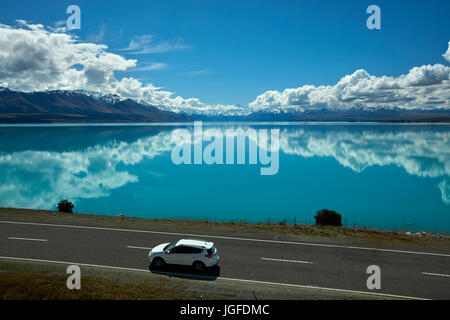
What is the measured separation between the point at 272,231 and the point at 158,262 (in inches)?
408

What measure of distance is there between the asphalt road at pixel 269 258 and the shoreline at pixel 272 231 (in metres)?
1.30

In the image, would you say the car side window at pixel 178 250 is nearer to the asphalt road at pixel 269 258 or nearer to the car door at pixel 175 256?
the car door at pixel 175 256

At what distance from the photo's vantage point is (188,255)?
16766 mm

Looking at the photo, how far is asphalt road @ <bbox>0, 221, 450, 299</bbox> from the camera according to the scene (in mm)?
15500

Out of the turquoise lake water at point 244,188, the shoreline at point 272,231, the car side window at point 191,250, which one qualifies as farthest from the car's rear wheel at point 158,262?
the turquoise lake water at point 244,188

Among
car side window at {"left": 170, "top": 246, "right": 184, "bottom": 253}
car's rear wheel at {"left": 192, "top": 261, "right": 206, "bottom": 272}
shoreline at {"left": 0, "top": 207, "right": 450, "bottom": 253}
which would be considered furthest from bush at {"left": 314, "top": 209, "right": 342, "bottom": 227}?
car side window at {"left": 170, "top": 246, "right": 184, "bottom": 253}

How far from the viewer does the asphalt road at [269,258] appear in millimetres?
15500

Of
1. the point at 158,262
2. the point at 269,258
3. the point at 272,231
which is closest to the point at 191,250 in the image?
the point at 158,262

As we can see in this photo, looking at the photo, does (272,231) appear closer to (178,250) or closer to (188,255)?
(188,255)

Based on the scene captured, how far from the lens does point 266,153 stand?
10381 centimetres

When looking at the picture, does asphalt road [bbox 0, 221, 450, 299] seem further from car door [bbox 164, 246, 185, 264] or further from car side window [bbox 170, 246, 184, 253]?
car side window [bbox 170, 246, 184, 253]

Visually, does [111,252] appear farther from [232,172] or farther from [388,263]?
[232,172]
